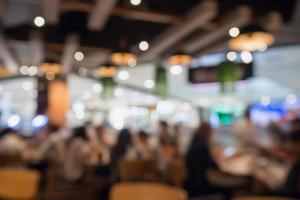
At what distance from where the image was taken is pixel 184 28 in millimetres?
7289

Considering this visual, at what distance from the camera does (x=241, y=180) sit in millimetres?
4922

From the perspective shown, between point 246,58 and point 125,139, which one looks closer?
point 125,139

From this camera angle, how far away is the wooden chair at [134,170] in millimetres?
5685

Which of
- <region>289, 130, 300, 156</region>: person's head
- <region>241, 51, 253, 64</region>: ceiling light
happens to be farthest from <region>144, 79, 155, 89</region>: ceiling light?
<region>289, 130, 300, 156</region>: person's head

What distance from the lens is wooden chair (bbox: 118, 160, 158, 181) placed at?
5.69 metres

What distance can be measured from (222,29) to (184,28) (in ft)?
2.21

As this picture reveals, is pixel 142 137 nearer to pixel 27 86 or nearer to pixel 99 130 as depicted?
pixel 99 130

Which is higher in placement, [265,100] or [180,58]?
[180,58]

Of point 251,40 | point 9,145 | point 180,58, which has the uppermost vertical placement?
point 180,58

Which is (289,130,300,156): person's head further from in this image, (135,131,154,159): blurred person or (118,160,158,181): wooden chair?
(135,131,154,159): blurred person

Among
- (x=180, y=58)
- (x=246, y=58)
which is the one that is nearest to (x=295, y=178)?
(x=180, y=58)

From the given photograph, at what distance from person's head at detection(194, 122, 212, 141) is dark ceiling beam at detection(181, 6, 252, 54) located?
4.98ft

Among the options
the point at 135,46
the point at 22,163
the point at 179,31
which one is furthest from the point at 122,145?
the point at 135,46

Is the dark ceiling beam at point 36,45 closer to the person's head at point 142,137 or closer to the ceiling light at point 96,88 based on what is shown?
the person's head at point 142,137
